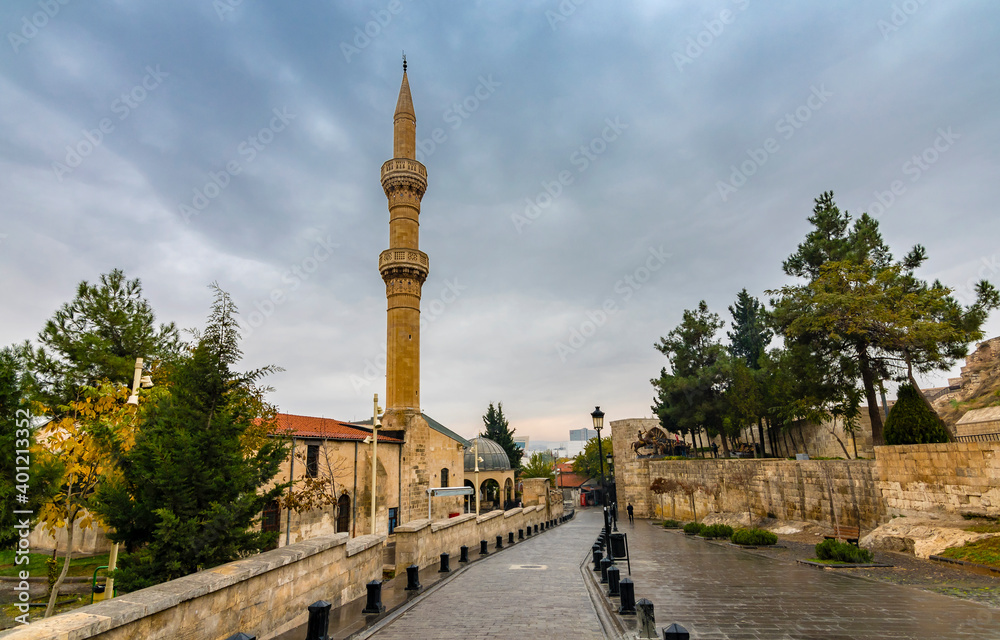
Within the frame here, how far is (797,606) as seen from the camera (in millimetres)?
8648

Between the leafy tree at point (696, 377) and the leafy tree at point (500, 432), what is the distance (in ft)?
82.4

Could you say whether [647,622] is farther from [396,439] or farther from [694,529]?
[396,439]

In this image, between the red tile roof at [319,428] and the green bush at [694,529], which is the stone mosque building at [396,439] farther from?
the green bush at [694,529]

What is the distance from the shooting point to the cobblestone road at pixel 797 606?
7.05 metres

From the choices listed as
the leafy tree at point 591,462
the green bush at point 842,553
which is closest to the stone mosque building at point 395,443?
the green bush at point 842,553

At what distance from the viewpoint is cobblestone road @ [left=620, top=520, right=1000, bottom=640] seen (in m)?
7.05

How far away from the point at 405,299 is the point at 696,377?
2713 cm

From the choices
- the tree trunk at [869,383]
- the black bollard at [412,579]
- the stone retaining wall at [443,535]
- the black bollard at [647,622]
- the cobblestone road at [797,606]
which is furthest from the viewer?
the tree trunk at [869,383]

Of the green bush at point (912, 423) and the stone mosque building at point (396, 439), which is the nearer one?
the green bush at point (912, 423)

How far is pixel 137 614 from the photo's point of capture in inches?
181

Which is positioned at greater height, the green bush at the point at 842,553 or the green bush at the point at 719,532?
the green bush at the point at 842,553

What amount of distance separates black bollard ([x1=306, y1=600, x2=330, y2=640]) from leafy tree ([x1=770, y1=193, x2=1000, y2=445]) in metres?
22.7

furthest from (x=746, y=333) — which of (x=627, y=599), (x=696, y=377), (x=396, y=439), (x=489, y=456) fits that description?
(x=627, y=599)

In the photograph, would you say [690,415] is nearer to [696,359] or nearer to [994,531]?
[696,359]
